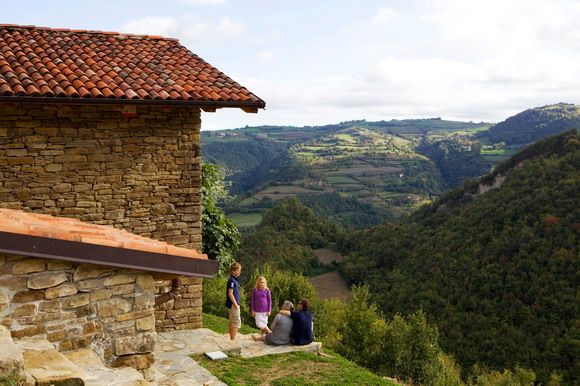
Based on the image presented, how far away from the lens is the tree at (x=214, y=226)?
15.2 meters

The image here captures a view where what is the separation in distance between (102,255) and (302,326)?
5195mm

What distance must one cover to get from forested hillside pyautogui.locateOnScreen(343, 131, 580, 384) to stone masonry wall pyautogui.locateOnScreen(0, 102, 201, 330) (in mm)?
23006

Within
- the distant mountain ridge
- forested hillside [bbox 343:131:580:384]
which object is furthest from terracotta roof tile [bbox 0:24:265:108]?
the distant mountain ridge

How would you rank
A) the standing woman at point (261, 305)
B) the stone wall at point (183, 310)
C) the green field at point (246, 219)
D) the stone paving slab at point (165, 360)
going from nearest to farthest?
the stone paving slab at point (165, 360) → the standing woman at point (261, 305) → the stone wall at point (183, 310) → the green field at point (246, 219)

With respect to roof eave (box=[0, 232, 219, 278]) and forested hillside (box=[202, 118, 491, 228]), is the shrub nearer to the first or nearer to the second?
roof eave (box=[0, 232, 219, 278])

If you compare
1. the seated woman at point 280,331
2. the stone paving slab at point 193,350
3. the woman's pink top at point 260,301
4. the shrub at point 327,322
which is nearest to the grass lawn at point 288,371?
the stone paving slab at point 193,350

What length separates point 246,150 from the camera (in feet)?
528

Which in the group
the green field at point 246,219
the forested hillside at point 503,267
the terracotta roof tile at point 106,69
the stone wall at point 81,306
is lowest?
the green field at point 246,219

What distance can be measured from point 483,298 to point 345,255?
26.0m

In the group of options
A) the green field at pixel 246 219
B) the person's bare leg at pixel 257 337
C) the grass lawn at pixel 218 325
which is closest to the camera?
the person's bare leg at pixel 257 337

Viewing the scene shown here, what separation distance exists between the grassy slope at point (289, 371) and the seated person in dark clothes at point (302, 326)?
29 cm

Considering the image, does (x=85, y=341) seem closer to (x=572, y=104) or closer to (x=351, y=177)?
(x=351, y=177)

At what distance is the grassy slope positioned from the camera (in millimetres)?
7809

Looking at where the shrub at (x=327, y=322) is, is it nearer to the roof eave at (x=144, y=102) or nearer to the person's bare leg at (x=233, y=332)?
the person's bare leg at (x=233, y=332)
